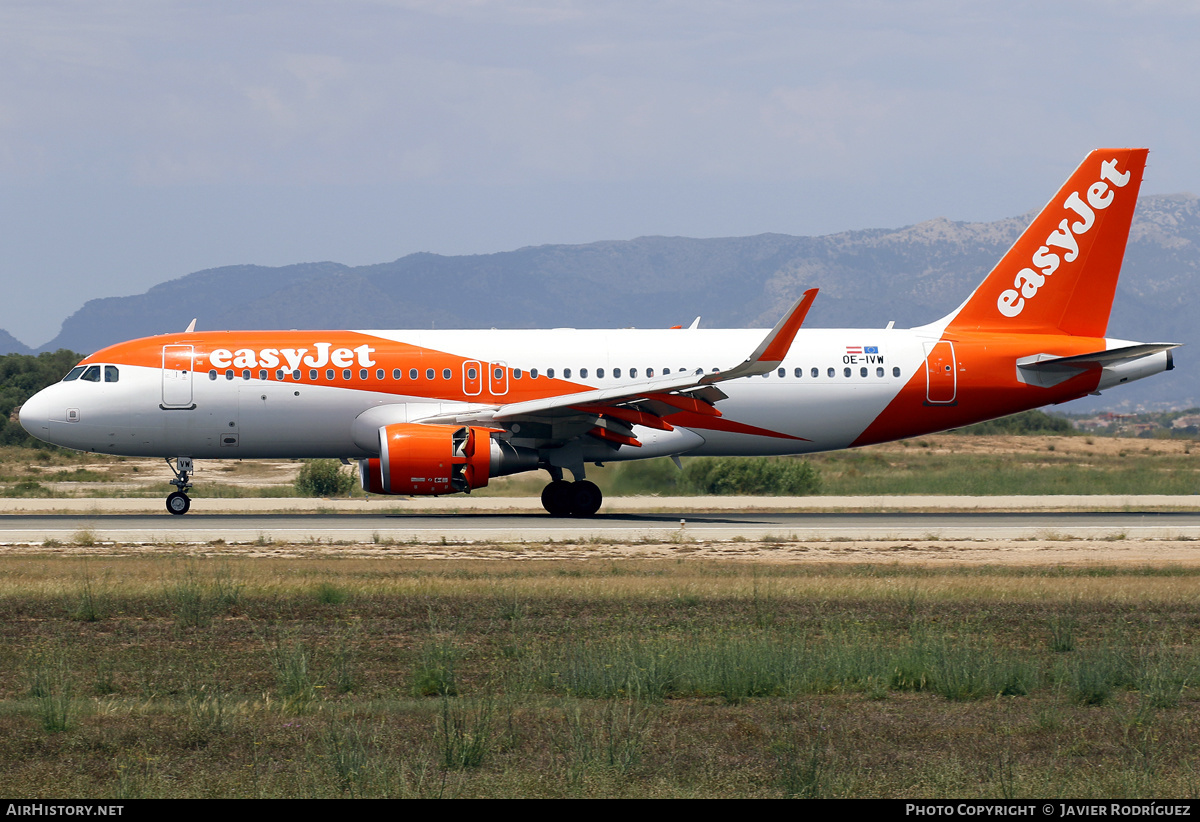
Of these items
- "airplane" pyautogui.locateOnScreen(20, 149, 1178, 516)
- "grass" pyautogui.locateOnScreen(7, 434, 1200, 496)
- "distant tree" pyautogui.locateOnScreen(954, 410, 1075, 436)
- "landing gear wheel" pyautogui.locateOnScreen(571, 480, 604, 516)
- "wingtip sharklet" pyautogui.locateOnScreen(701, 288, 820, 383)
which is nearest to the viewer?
"wingtip sharklet" pyautogui.locateOnScreen(701, 288, 820, 383)

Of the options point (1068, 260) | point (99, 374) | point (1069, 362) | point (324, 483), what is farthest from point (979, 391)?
point (324, 483)

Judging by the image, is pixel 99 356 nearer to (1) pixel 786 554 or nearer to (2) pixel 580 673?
(1) pixel 786 554

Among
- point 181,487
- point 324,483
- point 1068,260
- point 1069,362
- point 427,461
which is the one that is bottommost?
point 324,483

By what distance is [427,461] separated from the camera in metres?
25.3

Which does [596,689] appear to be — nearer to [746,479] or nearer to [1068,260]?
[1068,260]

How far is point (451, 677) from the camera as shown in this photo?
1041 cm

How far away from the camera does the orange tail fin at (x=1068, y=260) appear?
29.9 m

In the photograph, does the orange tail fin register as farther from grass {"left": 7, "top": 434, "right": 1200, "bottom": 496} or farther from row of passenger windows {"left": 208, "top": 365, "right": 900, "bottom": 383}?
grass {"left": 7, "top": 434, "right": 1200, "bottom": 496}

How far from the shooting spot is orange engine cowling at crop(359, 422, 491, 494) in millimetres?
25234

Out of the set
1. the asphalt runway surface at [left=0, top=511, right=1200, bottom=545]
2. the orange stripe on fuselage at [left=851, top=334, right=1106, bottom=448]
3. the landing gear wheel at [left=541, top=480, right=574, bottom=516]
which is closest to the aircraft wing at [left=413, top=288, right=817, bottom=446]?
the landing gear wheel at [left=541, top=480, right=574, bottom=516]

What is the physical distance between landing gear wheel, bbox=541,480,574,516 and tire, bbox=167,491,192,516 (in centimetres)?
808

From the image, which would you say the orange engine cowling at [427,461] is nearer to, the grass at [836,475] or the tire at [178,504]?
the tire at [178,504]

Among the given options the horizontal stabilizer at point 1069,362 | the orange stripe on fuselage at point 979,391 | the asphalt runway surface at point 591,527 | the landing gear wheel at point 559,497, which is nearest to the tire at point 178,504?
the asphalt runway surface at point 591,527

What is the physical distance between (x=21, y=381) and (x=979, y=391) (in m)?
56.6
